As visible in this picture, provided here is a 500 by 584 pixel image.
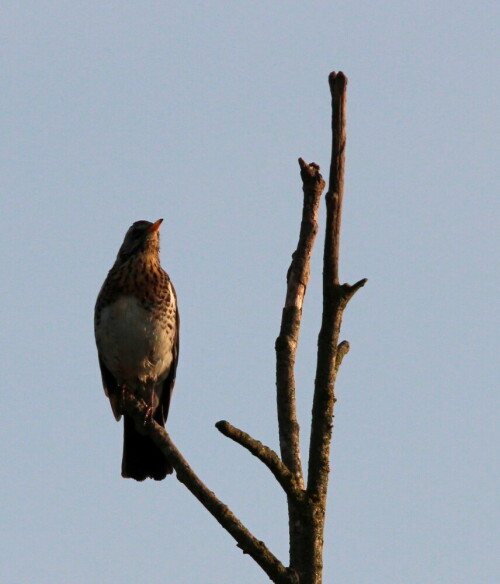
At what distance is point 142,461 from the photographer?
30.0 feet

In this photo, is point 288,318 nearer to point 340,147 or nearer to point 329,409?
point 329,409

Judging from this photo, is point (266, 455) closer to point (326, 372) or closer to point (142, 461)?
point (326, 372)

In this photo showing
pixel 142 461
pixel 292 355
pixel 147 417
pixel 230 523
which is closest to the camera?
pixel 230 523

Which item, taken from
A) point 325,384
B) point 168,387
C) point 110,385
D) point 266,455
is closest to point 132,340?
point 110,385

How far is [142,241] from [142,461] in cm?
224

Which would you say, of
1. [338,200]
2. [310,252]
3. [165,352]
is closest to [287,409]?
[310,252]

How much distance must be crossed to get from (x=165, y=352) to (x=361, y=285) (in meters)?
5.43

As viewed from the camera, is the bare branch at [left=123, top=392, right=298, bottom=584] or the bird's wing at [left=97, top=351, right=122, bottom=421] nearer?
the bare branch at [left=123, top=392, right=298, bottom=584]

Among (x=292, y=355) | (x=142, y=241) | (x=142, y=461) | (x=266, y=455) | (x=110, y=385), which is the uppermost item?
(x=142, y=241)

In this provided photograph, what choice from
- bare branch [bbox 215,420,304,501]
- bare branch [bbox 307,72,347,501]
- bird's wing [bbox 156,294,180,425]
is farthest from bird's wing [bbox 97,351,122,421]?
bare branch [bbox 307,72,347,501]

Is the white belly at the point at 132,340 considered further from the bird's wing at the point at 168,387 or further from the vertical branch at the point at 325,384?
the vertical branch at the point at 325,384

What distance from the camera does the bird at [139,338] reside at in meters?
9.18

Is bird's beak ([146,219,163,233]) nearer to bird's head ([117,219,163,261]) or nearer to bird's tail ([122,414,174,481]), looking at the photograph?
bird's head ([117,219,163,261])

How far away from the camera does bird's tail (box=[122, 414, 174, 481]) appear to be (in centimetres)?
910
